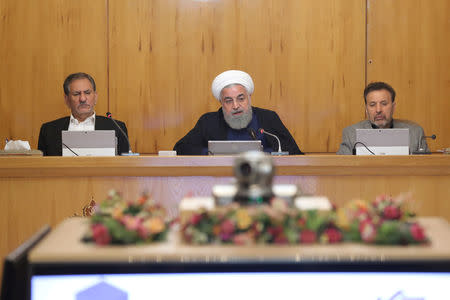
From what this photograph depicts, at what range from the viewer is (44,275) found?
3.80 feet

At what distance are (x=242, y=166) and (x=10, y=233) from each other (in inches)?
78.6

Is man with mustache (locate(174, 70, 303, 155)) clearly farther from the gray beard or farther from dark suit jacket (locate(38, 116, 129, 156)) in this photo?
dark suit jacket (locate(38, 116, 129, 156))

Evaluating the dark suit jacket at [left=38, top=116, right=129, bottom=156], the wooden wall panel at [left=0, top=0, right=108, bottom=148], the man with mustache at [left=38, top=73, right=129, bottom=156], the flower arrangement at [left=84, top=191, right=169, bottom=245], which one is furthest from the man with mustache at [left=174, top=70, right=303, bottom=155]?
the flower arrangement at [left=84, top=191, right=169, bottom=245]

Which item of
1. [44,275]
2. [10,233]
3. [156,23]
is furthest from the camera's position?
[156,23]

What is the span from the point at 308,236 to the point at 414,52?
471 cm

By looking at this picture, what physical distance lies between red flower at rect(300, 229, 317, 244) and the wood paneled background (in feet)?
14.0

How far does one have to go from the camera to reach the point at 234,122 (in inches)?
178

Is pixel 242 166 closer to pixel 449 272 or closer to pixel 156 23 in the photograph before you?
pixel 449 272

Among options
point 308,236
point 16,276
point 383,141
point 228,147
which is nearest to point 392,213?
point 308,236

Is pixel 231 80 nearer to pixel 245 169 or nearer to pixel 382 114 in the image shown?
pixel 382 114

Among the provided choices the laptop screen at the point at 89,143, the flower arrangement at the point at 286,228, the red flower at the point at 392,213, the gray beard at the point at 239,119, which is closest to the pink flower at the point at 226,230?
the flower arrangement at the point at 286,228

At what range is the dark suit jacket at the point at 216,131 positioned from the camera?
4.44 metres

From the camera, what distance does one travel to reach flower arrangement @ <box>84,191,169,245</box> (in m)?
1.20

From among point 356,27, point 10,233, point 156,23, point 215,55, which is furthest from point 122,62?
point 10,233
